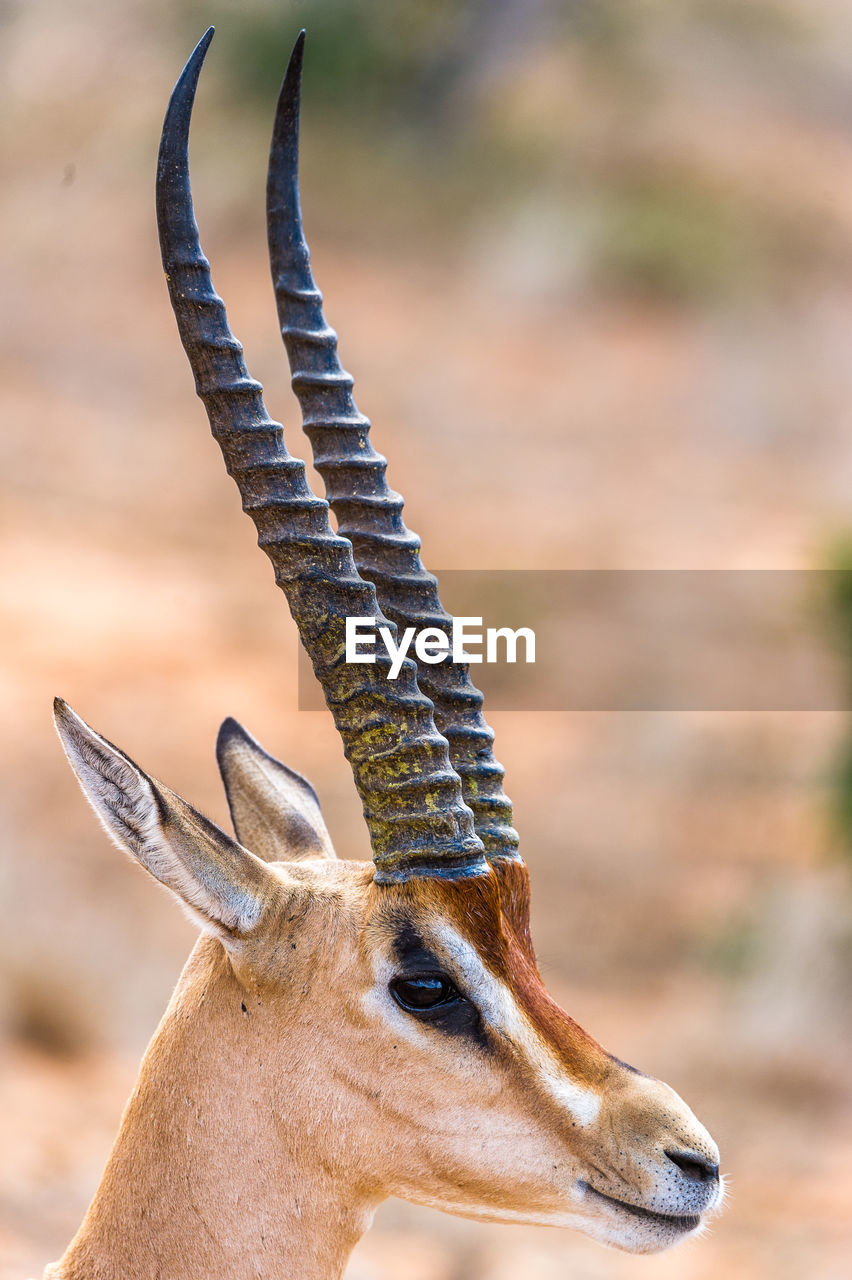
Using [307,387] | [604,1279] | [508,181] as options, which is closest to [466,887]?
[307,387]

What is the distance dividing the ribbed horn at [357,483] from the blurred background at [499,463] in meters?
4.10

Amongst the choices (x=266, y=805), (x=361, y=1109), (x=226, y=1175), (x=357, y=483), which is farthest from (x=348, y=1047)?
(x=357, y=483)

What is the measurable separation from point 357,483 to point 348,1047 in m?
1.37

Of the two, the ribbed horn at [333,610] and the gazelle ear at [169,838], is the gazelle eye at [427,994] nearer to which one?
the ribbed horn at [333,610]

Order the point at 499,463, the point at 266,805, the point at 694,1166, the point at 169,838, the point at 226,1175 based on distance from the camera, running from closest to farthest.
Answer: the point at 169,838
the point at 694,1166
the point at 226,1175
the point at 266,805
the point at 499,463

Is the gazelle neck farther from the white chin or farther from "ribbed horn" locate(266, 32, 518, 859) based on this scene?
"ribbed horn" locate(266, 32, 518, 859)

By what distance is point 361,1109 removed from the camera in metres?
3.27

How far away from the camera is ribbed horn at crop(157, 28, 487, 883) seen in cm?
327

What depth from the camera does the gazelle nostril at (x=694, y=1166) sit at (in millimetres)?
3176

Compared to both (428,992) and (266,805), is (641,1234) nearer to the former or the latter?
(428,992)

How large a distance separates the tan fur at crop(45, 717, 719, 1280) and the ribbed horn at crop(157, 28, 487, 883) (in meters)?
0.11

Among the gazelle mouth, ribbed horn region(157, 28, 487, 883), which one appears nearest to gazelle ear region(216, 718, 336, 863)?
ribbed horn region(157, 28, 487, 883)

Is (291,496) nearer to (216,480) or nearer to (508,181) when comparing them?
(216,480)

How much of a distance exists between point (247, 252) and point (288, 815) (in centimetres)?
2291
